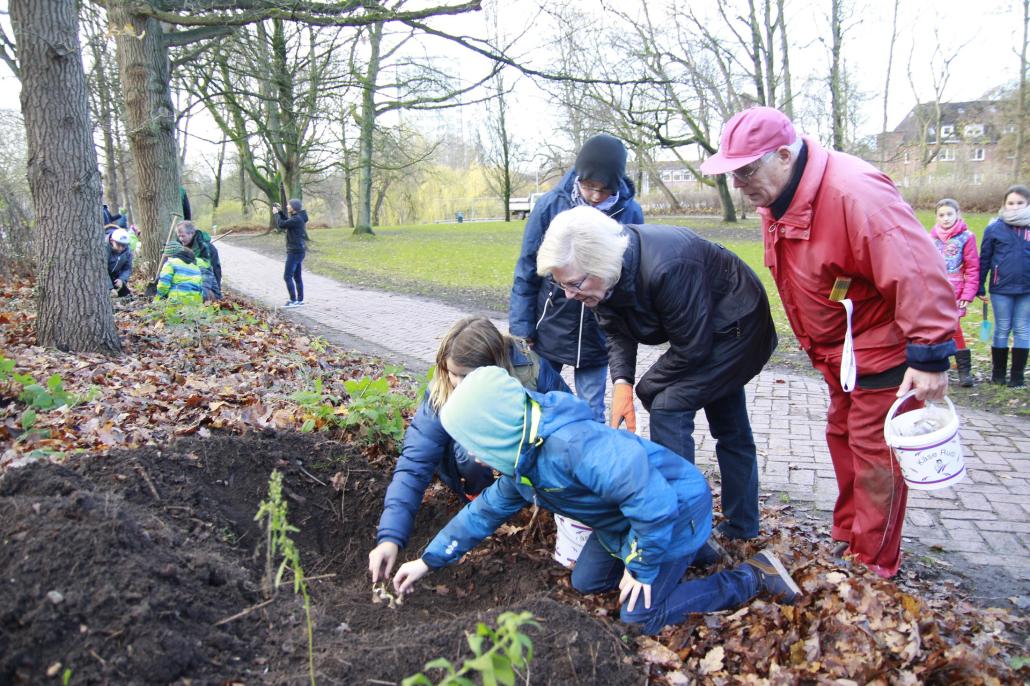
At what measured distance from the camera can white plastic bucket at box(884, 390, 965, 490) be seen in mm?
2719

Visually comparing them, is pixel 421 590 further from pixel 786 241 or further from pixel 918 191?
pixel 918 191

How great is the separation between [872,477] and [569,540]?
4.40 ft

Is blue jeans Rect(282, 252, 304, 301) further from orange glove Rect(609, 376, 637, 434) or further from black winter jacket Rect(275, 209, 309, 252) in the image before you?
orange glove Rect(609, 376, 637, 434)

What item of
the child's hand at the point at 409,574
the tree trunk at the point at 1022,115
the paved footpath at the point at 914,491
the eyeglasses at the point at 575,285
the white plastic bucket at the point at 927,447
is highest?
the tree trunk at the point at 1022,115

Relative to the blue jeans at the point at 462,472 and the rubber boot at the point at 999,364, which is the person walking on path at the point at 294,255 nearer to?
the blue jeans at the point at 462,472

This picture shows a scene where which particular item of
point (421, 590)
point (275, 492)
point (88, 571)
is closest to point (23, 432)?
point (88, 571)

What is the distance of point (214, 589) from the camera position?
2580 mm

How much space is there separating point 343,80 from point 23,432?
10.2 meters

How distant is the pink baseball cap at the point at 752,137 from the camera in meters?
2.88

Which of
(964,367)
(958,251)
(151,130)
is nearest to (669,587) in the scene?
(964,367)

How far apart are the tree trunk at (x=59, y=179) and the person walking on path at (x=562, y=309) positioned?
168 inches

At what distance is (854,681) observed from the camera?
7.97 feet

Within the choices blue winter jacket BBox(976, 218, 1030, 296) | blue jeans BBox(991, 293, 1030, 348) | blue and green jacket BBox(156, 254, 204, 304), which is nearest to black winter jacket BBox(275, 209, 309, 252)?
blue and green jacket BBox(156, 254, 204, 304)

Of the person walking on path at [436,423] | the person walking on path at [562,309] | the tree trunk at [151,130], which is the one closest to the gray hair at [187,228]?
the tree trunk at [151,130]
